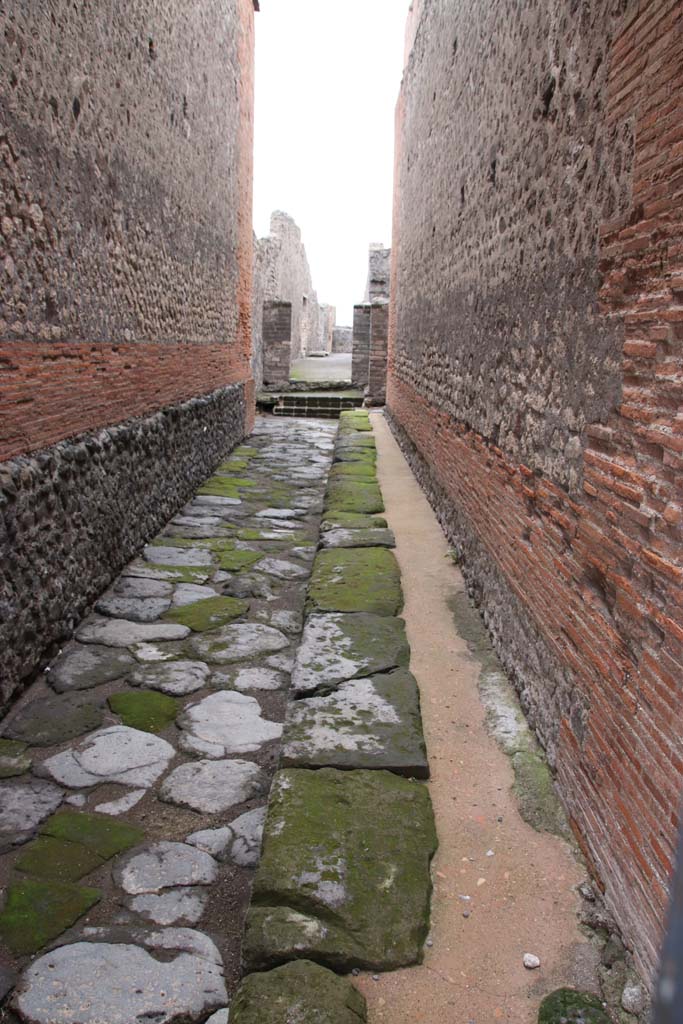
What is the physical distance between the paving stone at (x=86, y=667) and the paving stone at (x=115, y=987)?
1.59 meters

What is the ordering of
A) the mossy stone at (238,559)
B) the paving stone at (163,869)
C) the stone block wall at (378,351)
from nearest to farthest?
1. the paving stone at (163,869)
2. the mossy stone at (238,559)
3. the stone block wall at (378,351)

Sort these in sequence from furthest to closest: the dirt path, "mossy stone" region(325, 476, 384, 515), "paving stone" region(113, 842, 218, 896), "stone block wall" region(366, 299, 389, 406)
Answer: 1. "stone block wall" region(366, 299, 389, 406)
2. "mossy stone" region(325, 476, 384, 515)
3. "paving stone" region(113, 842, 218, 896)
4. the dirt path

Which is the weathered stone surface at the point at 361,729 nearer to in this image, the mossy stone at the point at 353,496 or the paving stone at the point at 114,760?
the paving stone at the point at 114,760

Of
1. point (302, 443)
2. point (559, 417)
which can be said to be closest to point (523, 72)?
point (559, 417)

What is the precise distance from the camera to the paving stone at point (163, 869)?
7.48 ft

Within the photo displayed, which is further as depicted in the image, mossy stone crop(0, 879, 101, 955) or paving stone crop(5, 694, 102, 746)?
paving stone crop(5, 694, 102, 746)

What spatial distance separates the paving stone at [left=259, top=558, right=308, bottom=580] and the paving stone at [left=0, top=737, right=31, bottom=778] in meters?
2.30

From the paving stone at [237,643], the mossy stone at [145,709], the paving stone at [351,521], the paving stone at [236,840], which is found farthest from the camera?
the paving stone at [351,521]

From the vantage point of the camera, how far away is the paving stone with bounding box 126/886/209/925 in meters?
2.15

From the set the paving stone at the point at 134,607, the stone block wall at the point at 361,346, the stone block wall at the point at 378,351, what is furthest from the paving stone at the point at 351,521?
the stone block wall at the point at 361,346

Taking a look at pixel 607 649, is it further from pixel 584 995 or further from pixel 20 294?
pixel 20 294

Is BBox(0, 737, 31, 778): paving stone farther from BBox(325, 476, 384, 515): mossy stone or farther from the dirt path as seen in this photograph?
BBox(325, 476, 384, 515): mossy stone

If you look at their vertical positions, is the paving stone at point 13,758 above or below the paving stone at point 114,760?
above

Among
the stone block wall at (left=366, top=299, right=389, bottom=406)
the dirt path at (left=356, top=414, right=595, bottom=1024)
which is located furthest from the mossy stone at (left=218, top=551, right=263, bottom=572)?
the stone block wall at (left=366, top=299, right=389, bottom=406)
